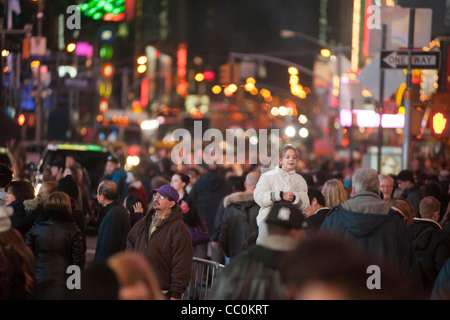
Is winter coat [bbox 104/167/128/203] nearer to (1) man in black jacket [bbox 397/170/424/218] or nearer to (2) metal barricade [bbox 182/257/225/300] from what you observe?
(1) man in black jacket [bbox 397/170/424/218]

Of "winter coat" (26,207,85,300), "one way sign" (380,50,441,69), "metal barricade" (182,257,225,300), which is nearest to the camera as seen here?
"winter coat" (26,207,85,300)

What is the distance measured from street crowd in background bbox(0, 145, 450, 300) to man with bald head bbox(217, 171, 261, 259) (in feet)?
0.05

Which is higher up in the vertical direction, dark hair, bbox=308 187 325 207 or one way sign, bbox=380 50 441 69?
one way sign, bbox=380 50 441 69

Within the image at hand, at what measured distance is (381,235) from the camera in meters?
7.00

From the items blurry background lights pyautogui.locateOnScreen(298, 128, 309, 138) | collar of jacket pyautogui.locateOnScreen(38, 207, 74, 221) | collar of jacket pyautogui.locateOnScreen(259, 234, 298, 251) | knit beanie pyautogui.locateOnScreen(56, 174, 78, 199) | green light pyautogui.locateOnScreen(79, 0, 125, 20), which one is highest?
green light pyautogui.locateOnScreen(79, 0, 125, 20)

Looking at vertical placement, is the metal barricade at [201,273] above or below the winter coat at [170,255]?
below

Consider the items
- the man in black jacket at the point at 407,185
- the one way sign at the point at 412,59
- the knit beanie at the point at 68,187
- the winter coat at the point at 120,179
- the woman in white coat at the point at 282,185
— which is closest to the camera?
the woman in white coat at the point at 282,185

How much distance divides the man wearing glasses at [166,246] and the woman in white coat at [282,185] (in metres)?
0.90

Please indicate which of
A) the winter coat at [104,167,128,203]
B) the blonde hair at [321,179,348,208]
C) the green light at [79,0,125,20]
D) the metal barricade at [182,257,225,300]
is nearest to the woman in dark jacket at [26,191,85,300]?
the metal barricade at [182,257,225,300]

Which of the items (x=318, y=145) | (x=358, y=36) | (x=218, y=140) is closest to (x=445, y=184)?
(x=318, y=145)

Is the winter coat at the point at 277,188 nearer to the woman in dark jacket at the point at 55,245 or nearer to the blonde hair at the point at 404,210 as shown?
the blonde hair at the point at 404,210

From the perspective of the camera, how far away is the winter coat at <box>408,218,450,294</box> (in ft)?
26.1

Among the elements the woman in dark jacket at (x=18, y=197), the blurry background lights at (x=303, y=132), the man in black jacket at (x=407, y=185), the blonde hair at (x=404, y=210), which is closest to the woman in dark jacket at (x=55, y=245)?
the woman in dark jacket at (x=18, y=197)

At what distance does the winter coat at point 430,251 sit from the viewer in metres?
7.96
